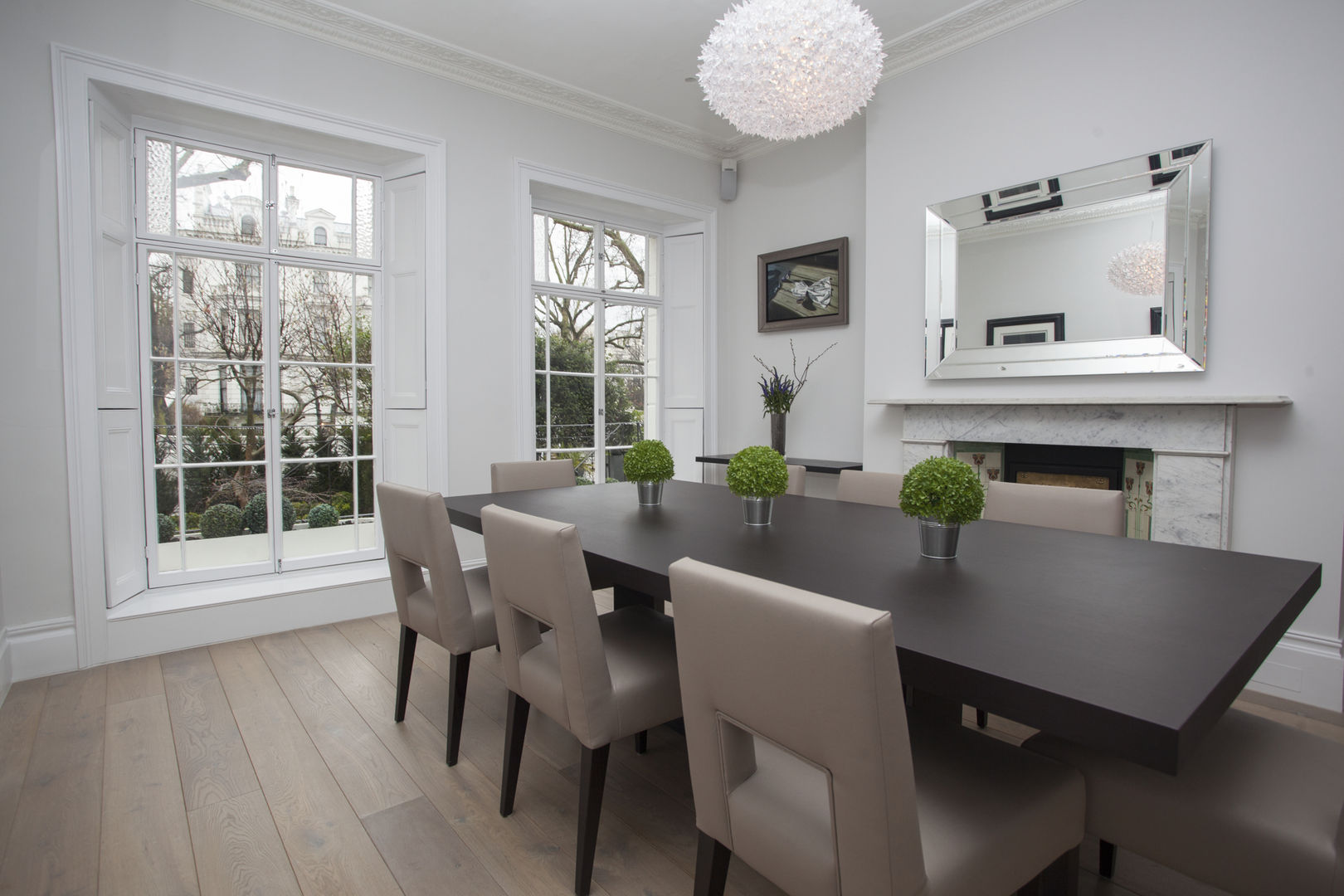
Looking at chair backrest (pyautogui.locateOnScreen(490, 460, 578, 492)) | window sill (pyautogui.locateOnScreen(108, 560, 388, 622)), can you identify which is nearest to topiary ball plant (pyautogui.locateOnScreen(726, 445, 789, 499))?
chair backrest (pyautogui.locateOnScreen(490, 460, 578, 492))

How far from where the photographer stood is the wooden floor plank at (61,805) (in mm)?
1529

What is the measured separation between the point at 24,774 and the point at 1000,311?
13.8ft

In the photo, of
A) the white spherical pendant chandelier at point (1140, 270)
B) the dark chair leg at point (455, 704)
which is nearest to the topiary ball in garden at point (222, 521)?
the dark chair leg at point (455, 704)

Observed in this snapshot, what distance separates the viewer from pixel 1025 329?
3256 mm

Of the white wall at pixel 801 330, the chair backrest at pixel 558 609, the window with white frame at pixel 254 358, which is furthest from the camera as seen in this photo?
the white wall at pixel 801 330

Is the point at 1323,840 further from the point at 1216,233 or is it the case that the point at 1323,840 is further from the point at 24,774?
the point at 24,774

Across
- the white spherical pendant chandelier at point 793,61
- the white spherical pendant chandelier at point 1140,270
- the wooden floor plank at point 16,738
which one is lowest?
the wooden floor plank at point 16,738

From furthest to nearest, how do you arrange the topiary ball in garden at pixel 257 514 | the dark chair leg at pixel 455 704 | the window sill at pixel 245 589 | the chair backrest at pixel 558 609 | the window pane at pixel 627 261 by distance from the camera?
the window pane at pixel 627 261, the topiary ball in garden at pixel 257 514, the window sill at pixel 245 589, the dark chair leg at pixel 455 704, the chair backrest at pixel 558 609

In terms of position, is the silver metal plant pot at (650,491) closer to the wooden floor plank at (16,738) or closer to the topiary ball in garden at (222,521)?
the wooden floor plank at (16,738)

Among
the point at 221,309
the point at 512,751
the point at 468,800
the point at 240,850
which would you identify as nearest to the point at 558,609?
the point at 512,751

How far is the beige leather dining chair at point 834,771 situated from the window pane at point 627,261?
162 inches

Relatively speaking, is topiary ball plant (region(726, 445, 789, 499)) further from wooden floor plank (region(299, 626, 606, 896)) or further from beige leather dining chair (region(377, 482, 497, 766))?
wooden floor plank (region(299, 626, 606, 896))

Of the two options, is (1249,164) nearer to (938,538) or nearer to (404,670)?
(938,538)

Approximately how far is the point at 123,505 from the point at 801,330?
3.94 metres
